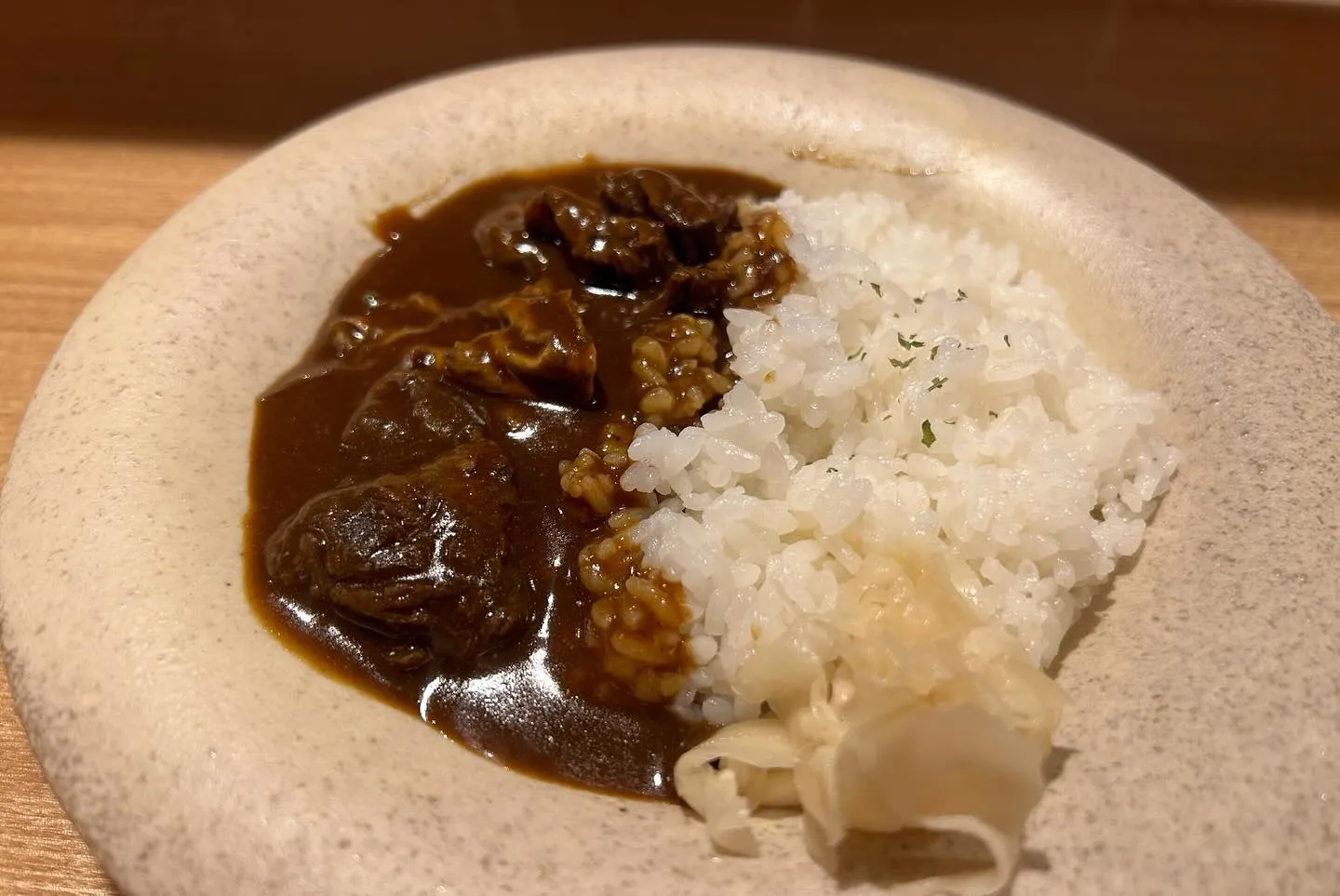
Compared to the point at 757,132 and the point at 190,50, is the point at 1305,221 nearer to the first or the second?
the point at 757,132

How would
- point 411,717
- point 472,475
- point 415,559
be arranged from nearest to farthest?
point 411,717 → point 415,559 → point 472,475

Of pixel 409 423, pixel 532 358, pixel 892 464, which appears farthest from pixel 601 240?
pixel 892 464

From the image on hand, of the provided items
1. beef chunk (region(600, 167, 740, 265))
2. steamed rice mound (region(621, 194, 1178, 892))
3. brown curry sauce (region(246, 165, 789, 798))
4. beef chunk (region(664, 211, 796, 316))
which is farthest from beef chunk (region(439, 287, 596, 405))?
beef chunk (region(600, 167, 740, 265))

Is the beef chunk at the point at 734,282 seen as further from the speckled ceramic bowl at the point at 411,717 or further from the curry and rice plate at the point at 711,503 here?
the speckled ceramic bowl at the point at 411,717

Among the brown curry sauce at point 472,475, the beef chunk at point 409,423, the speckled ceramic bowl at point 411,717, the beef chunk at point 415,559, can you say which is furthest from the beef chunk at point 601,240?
the beef chunk at point 415,559

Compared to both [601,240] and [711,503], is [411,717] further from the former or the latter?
[601,240]
